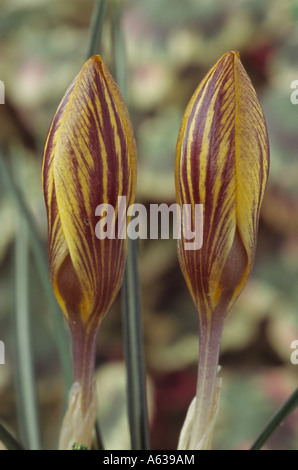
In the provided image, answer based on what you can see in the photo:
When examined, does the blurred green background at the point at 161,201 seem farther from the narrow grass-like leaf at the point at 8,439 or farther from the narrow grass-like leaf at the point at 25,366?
the narrow grass-like leaf at the point at 8,439

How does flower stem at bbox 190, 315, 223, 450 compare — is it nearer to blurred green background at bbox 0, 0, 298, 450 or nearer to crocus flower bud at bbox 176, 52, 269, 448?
crocus flower bud at bbox 176, 52, 269, 448

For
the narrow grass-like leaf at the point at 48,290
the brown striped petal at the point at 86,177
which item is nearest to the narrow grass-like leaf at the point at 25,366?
the narrow grass-like leaf at the point at 48,290

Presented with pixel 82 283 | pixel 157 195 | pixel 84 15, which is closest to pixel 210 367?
pixel 82 283

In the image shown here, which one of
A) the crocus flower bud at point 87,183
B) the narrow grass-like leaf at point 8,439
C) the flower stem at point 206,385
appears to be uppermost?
the crocus flower bud at point 87,183

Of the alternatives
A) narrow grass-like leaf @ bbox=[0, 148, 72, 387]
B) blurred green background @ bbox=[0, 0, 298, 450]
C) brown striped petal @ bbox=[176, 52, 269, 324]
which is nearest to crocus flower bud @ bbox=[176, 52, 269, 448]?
brown striped petal @ bbox=[176, 52, 269, 324]

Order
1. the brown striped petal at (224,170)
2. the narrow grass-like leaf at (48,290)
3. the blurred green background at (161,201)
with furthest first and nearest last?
the blurred green background at (161,201), the narrow grass-like leaf at (48,290), the brown striped petal at (224,170)

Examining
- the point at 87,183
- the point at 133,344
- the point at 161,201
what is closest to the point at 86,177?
the point at 87,183
